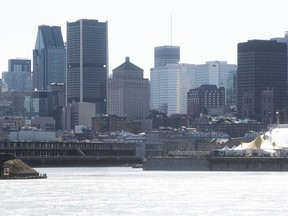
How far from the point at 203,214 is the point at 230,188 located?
4777cm

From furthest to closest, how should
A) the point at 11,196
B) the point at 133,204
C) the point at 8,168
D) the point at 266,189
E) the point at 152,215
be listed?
the point at 8,168, the point at 266,189, the point at 11,196, the point at 133,204, the point at 152,215

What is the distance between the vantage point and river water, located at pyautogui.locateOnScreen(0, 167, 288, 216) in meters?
120

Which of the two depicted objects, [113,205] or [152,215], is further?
[113,205]

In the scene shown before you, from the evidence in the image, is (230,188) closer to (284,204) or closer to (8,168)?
(284,204)

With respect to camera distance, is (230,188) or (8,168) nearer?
(230,188)

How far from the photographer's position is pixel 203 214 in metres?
115

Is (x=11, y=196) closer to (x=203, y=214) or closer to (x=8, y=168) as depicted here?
(x=203, y=214)

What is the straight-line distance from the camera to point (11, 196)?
144 m

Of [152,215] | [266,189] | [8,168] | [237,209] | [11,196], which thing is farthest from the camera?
[8,168]

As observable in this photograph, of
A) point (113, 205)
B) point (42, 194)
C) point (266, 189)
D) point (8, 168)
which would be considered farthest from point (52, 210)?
point (8, 168)

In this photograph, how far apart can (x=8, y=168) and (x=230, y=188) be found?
48.5 m

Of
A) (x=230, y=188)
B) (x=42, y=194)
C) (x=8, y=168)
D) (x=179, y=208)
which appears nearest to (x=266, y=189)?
(x=230, y=188)

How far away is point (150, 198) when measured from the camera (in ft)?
459

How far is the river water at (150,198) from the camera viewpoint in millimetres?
119688
